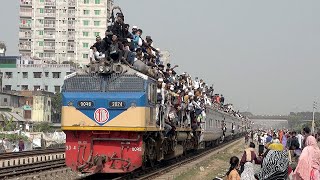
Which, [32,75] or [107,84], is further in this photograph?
[32,75]

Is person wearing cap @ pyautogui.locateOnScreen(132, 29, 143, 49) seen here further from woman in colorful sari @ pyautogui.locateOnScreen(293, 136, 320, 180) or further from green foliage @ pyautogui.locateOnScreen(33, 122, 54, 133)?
green foliage @ pyautogui.locateOnScreen(33, 122, 54, 133)

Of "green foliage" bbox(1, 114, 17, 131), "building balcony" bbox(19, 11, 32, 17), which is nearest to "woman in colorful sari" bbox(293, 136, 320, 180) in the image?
"green foliage" bbox(1, 114, 17, 131)

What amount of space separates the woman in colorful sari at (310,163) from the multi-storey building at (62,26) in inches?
3893

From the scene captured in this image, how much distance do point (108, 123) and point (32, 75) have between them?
76.5m

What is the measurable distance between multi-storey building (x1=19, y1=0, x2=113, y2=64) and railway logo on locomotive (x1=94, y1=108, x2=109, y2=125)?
9201 cm

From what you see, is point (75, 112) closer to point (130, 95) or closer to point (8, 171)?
point (130, 95)

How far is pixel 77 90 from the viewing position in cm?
1602

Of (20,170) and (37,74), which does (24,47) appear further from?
(20,170)

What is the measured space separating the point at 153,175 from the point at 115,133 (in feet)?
8.89

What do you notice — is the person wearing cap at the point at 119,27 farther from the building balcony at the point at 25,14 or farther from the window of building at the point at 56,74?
the building balcony at the point at 25,14

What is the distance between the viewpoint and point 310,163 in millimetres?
9008

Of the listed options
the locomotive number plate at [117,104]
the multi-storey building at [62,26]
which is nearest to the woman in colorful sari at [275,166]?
the locomotive number plate at [117,104]

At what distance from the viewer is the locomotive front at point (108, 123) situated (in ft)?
50.4

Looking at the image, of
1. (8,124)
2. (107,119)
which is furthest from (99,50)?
(8,124)
